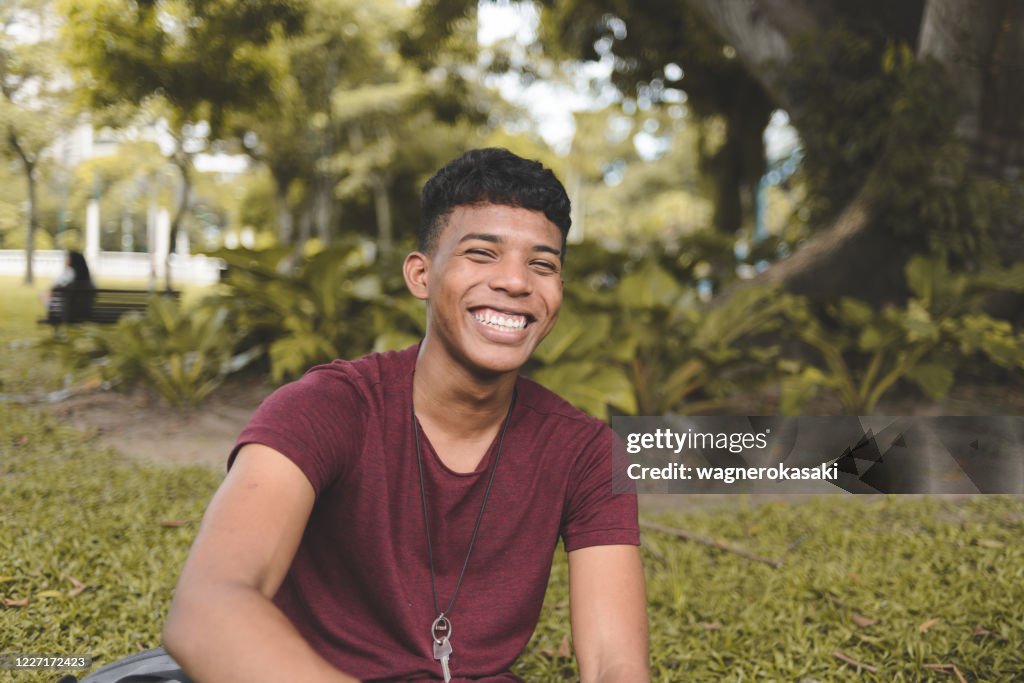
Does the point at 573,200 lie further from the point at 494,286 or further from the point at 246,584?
the point at 246,584

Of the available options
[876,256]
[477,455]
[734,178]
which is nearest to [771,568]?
[477,455]

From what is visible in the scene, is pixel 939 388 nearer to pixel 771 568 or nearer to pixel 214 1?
pixel 771 568

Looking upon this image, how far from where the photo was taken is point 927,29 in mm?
5242

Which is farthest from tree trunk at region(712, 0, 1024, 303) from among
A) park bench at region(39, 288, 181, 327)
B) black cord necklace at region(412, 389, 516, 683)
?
black cord necklace at region(412, 389, 516, 683)

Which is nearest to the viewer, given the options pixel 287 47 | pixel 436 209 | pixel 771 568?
pixel 436 209

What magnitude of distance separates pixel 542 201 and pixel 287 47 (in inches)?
159

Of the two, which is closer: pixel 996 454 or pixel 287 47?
pixel 996 454

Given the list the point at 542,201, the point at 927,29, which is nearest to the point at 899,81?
the point at 927,29

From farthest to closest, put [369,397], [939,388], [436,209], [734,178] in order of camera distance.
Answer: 1. [734,178]
2. [939,388]
3. [436,209]
4. [369,397]

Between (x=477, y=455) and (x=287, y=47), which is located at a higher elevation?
(x=287, y=47)

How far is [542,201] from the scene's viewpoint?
62.4 inches

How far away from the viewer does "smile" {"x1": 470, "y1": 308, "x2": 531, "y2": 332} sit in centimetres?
153

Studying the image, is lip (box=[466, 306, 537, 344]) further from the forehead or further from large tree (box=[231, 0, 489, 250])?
large tree (box=[231, 0, 489, 250])

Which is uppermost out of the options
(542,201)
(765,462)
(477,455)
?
(542,201)
